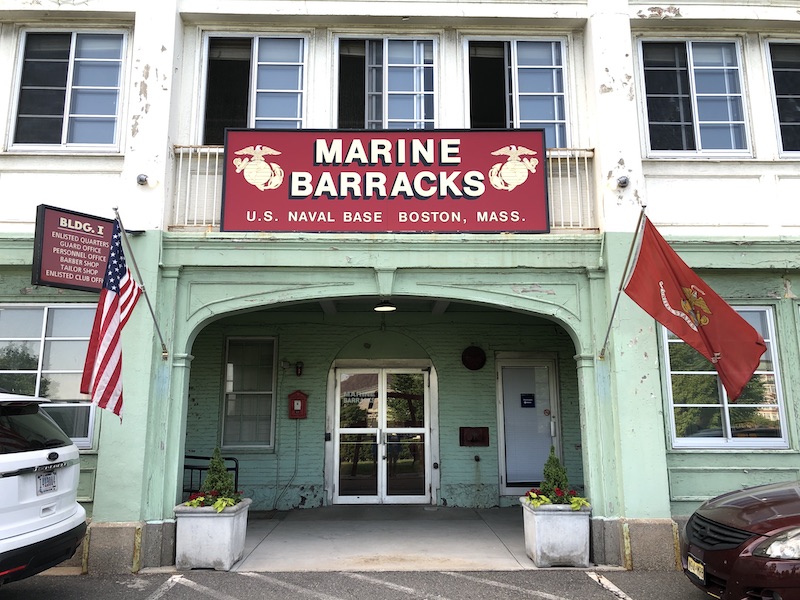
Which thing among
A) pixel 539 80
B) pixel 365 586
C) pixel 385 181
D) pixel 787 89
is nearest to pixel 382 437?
pixel 365 586

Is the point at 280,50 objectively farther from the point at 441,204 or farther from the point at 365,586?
the point at 365,586

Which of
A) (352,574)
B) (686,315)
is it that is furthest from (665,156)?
(352,574)

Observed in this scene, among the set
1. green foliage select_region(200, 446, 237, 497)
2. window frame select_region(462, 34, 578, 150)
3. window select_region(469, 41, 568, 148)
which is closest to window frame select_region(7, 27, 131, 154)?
green foliage select_region(200, 446, 237, 497)

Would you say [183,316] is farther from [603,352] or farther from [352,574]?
[603,352]

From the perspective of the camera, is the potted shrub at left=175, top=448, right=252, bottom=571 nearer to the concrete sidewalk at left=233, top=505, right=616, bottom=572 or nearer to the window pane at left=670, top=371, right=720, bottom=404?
the concrete sidewalk at left=233, top=505, right=616, bottom=572

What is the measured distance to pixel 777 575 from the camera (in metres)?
4.39

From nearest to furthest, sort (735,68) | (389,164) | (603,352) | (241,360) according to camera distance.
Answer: (603,352), (389,164), (735,68), (241,360)

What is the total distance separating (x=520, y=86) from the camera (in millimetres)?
8086

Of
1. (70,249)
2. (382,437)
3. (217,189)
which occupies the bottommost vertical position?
(382,437)

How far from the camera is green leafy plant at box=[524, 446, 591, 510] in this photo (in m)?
6.75

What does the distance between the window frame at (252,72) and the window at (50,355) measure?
9.00ft

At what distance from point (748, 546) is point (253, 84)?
→ 24.2 ft

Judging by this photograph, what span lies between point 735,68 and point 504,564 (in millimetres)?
6975

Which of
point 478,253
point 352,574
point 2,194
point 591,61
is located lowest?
point 352,574
